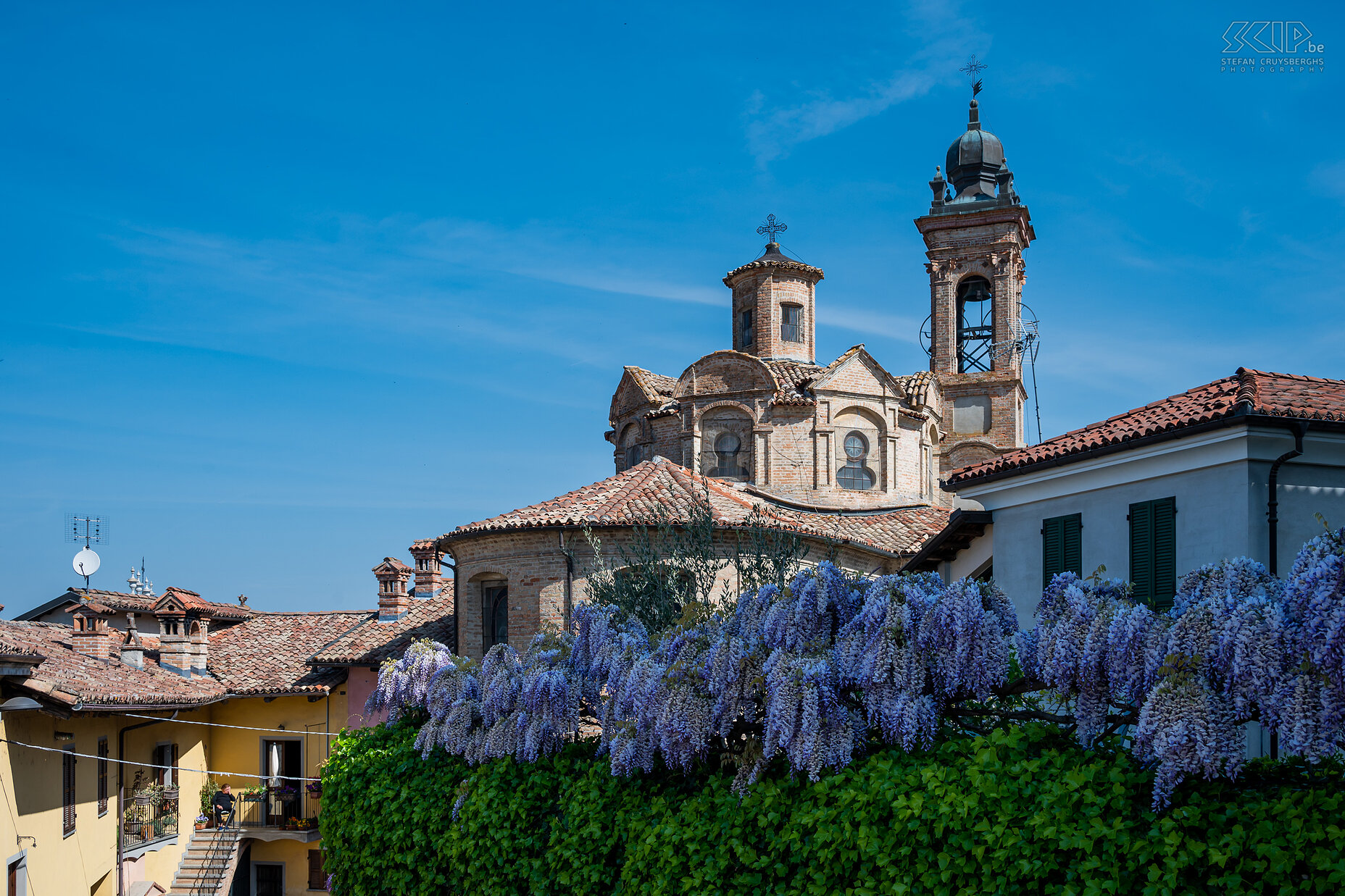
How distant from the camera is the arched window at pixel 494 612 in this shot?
2434 cm

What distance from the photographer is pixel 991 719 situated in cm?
887

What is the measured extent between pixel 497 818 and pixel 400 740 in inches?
160

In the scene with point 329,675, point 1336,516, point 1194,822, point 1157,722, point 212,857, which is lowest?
point 212,857

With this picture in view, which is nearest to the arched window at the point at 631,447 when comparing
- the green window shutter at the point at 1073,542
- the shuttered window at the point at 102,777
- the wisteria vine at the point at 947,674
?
the shuttered window at the point at 102,777

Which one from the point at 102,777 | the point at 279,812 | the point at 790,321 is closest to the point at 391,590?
the point at 279,812

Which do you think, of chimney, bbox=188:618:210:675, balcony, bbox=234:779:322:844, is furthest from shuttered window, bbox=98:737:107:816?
balcony, bbox=234:779:322:844

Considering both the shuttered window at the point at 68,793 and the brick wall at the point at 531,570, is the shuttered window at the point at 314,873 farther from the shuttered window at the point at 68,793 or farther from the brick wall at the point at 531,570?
the brick wall at the point at 531,570

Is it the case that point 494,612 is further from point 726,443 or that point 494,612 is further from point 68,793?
point 726,443

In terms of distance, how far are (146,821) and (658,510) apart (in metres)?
15.3

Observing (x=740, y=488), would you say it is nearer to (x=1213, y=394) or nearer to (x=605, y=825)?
(x=1213, y=394)

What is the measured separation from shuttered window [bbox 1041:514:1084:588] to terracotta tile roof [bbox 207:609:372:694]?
22275 millimetres

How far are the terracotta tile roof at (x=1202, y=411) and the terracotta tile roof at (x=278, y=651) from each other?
22147 millimetres

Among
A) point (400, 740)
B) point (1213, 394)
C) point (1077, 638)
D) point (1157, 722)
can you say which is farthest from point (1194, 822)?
point (400, 740)

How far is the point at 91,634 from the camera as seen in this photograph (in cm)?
2906
